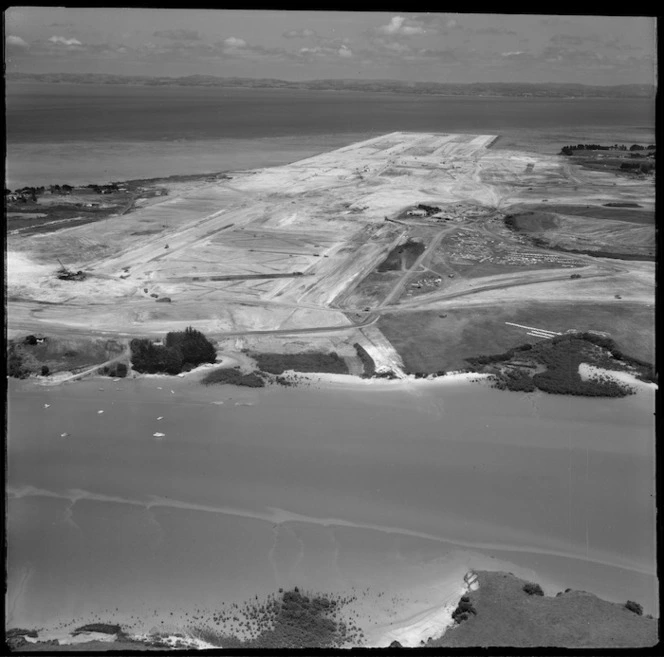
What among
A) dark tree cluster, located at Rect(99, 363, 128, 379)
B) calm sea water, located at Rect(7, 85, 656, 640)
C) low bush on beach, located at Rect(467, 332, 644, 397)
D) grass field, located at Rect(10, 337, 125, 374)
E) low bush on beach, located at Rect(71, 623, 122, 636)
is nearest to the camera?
low bush on beach, located at Rect(71, 623, 122, 636)

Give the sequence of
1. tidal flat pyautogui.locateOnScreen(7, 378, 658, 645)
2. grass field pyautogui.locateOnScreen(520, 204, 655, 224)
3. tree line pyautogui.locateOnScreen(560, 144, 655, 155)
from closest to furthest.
Answer: tidal flat pyautogui.locateOnScreen(7, 378, 658, 645)
grass field pyautogui.locateOnScreen(520, 204, 655, 224)
tree line pyautogui.locateOnScreen(560, 144, 655, 155)

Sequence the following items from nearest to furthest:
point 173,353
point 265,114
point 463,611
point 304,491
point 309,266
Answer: point 463,611
point 304,491
point 173,353
point 309,266
point 265,114

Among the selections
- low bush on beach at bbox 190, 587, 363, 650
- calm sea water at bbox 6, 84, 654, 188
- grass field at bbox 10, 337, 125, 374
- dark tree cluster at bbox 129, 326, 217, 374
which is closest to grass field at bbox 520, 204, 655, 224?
calm sea water at bbox 6, 84, 654, 188

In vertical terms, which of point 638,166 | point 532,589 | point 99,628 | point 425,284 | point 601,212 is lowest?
point 99,628

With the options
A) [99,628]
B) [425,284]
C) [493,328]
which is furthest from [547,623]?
[425,284]

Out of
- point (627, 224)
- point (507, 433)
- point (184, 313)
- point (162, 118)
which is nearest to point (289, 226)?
point (184, 313)

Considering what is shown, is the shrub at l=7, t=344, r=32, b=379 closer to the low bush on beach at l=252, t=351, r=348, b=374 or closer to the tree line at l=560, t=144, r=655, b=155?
the low bush on beach at l=252, t=351, r=348, b=374

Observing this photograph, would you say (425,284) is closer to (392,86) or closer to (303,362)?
(303,362)
